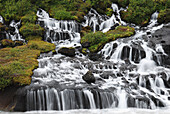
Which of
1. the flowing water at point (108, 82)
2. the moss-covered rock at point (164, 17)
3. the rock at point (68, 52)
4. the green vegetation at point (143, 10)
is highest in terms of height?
the green vegetation at point (143, 10)

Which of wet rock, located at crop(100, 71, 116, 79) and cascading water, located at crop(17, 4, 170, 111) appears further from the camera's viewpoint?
wet rock, located at crop(100, 71, 116, 79)

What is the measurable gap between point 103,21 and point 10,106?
19350 mm

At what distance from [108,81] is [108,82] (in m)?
0.16

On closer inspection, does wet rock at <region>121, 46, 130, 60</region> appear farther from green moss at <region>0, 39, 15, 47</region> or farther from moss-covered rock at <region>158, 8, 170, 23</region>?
green moss at <region>0, 39, 15, 47</region>

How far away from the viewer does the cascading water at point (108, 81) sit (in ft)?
25.6

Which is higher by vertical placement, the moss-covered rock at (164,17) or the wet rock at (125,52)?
the moss-covered rock at (164,17)

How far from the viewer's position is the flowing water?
305 inches

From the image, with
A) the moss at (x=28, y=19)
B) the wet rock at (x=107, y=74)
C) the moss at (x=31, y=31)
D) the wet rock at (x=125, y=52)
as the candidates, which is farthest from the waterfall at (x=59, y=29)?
the wet rock at (x=107, y=74)

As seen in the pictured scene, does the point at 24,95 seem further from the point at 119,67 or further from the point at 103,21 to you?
the point at 103,21

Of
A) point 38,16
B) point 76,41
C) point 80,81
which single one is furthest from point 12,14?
point 80,81

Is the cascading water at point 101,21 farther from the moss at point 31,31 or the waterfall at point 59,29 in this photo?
the moss at point 31,31

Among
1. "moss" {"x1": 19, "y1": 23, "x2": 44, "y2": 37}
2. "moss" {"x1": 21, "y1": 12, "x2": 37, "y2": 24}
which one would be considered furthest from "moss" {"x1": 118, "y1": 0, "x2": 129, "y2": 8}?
"moss" {"x1": 19, "y1": 23, "x2": 44, "y2": 37}

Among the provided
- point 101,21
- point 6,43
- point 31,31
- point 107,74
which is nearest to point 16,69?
point 107,74

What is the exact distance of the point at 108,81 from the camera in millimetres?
9766
